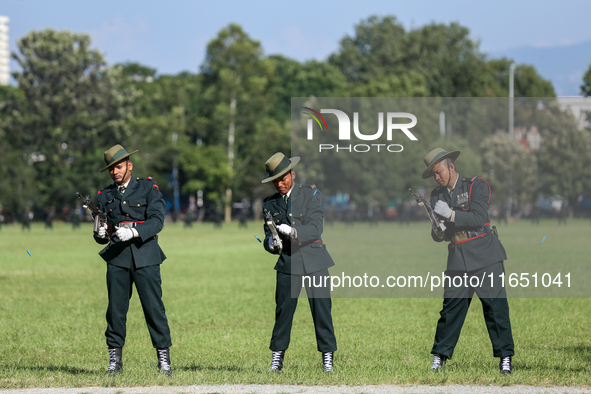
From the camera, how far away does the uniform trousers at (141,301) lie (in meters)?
7.52

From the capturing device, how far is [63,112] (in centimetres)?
5916

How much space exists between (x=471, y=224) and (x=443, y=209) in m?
0.33

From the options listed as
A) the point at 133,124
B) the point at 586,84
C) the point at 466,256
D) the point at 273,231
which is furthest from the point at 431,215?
the point at 133,124

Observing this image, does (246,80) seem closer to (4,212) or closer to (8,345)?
(4,212)

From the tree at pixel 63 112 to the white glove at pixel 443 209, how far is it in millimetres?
52158

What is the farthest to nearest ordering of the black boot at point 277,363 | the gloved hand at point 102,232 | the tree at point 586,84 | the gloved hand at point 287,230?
the tree at point 586,84 → the black boot at point 277,363 → the gloved hand at point 102,232 → the gloved hand at point 287,230

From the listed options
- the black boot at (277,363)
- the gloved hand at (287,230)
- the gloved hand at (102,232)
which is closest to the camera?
the gloved hand at (287,230)

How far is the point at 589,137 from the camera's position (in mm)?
11773

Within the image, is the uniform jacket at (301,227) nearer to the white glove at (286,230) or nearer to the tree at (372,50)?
the white glove at (286,230)

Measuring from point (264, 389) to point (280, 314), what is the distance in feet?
3.53

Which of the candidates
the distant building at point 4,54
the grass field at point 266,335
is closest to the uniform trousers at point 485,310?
the grass field at point 266,335

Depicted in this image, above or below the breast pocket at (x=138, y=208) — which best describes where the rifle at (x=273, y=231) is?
below

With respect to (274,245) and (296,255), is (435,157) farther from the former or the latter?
(274,245)

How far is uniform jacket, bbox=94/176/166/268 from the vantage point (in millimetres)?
7492
